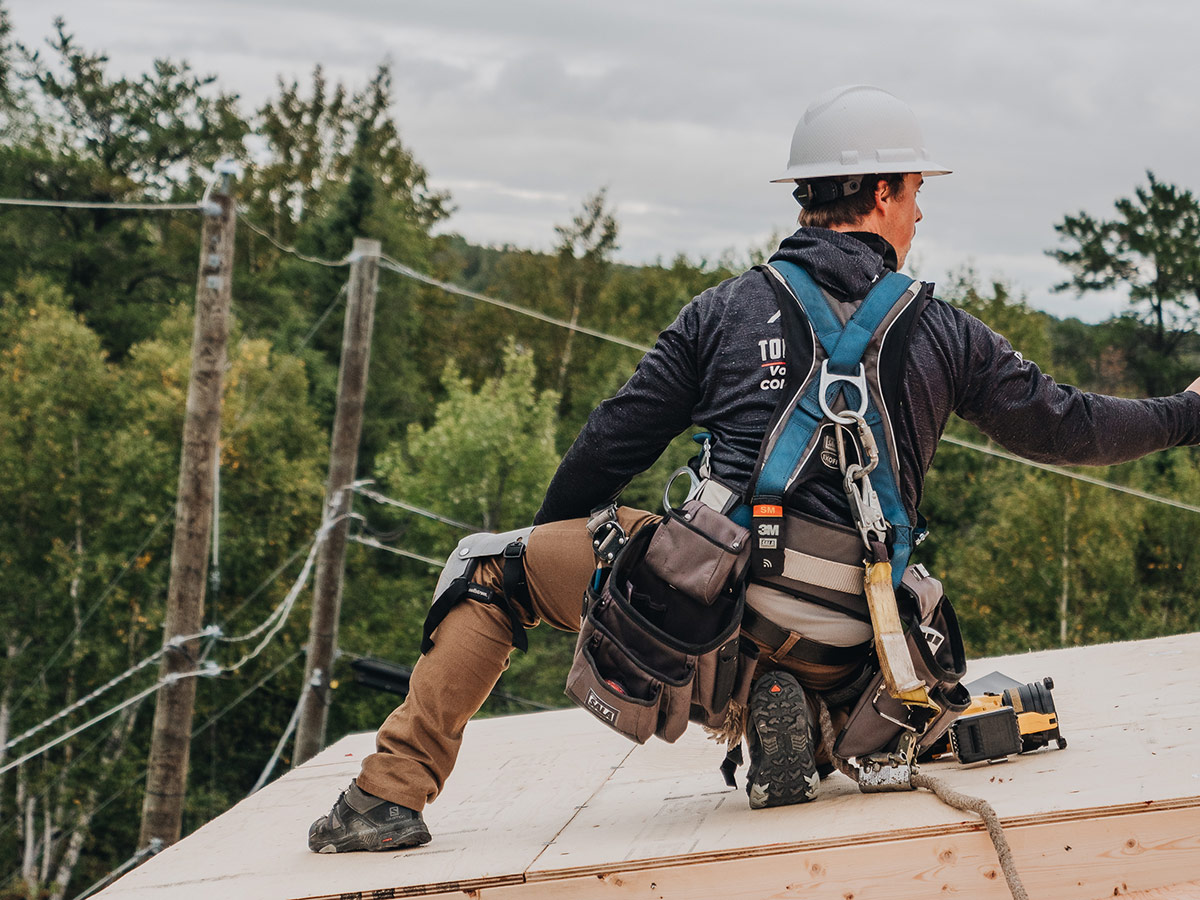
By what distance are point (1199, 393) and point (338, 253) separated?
1231 inches

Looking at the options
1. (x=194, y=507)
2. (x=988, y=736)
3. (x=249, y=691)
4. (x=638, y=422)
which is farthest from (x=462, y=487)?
(x=638, y=422)

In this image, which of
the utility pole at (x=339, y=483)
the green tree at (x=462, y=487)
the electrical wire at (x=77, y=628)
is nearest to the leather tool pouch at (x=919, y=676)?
the utility pole at (x=339, y=483)

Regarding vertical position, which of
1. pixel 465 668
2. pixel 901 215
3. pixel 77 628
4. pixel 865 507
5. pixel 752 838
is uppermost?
pixel 901 215

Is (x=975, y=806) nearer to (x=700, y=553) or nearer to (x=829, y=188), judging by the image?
(x=700, y=553)

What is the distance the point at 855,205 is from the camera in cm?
280

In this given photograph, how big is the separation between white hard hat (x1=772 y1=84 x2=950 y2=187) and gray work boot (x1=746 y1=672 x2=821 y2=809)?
1.13m

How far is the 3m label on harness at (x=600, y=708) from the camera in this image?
2648mm

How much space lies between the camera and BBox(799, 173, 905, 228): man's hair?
9.17 feet

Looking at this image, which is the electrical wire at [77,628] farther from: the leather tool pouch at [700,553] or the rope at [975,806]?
the leather tool pouch at [700,553]

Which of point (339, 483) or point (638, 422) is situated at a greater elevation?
point (638, 422)

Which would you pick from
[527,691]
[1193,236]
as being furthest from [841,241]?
[1193,236]

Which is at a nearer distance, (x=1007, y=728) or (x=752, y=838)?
(x=752, y=838)

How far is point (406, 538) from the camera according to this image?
31562mm

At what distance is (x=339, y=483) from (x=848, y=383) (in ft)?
33.5
